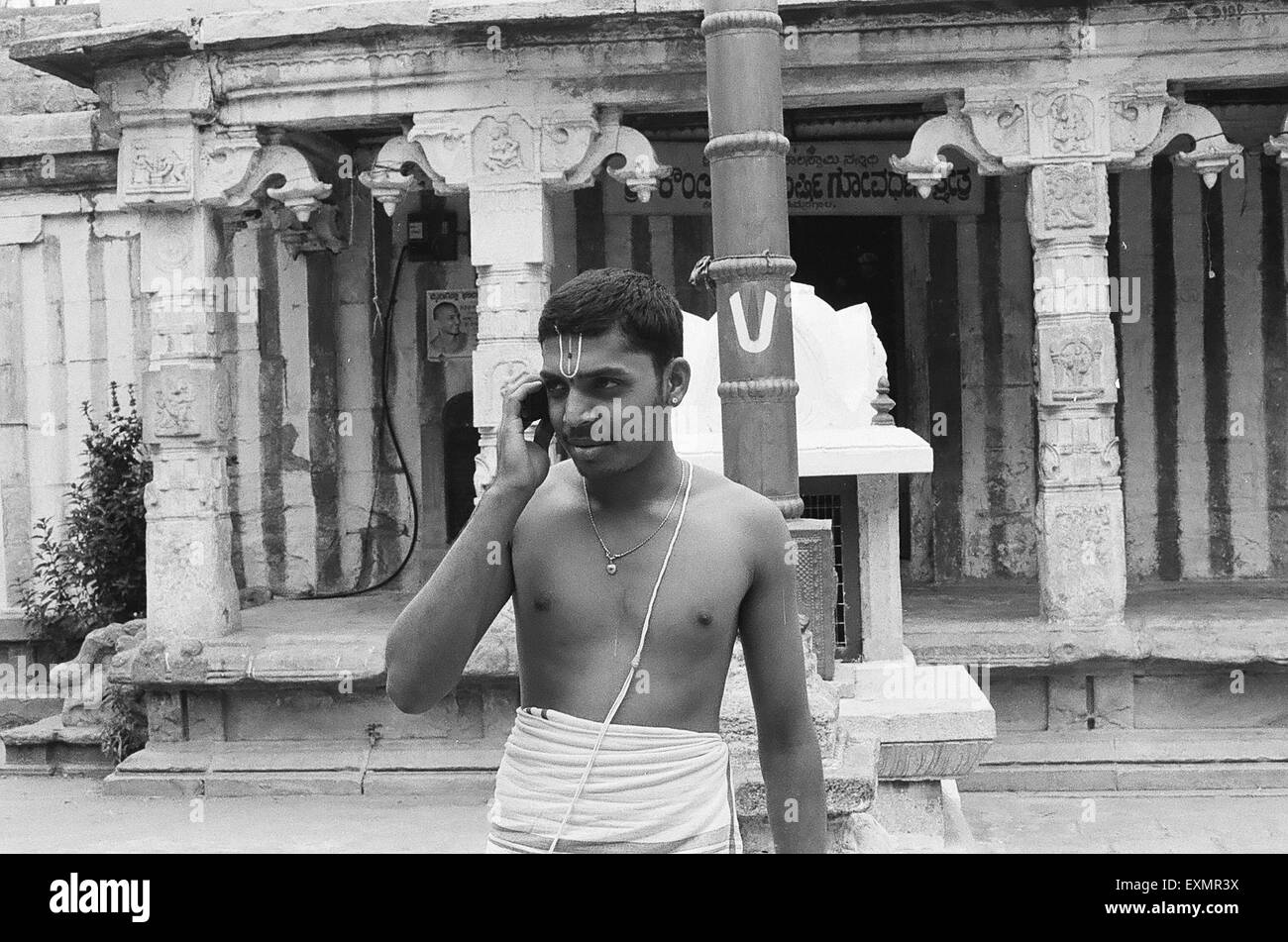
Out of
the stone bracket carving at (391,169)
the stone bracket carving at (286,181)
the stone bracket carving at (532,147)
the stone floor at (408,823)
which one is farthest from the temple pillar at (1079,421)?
the stone bracket carving at (286,181)

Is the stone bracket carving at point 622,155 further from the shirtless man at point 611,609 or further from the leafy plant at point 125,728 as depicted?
the shirtless man at point 611,609

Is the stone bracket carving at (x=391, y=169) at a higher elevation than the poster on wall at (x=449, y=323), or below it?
higher

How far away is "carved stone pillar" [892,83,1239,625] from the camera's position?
914 cm

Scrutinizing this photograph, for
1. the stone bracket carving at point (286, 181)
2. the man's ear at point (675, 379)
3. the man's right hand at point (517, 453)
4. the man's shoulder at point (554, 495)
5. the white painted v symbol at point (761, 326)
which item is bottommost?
the man's shoulder at point (554, 495)

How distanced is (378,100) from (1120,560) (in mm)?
4812

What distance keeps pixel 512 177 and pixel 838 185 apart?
3092 mm

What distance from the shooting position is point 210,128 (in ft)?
31.5

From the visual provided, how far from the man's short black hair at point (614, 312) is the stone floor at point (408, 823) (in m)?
5.53

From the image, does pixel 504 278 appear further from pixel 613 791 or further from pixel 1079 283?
pixel 613 791

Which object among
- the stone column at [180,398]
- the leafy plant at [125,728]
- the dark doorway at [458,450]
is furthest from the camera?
the dark doorway at [458,450]

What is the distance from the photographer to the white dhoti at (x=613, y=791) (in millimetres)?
2625

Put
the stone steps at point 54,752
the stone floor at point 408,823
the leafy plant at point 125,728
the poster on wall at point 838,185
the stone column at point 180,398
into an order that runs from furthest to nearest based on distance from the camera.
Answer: the poster on wall at point 838,185 → the stone steps at point 54,752 → the leafy plant at point 125,728 → the stone column at point 180,398 → the stone floor at point 408,823
